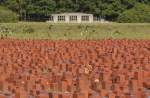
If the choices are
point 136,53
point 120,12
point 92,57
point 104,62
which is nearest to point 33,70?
point 104,62

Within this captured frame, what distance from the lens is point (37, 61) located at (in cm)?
1030

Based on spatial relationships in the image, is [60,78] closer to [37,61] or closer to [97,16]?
[37,61]

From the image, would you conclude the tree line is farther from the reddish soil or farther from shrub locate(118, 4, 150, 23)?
the reddish soil

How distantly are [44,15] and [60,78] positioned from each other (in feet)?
225

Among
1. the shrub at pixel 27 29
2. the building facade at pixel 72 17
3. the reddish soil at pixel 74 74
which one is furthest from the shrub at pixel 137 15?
the reddish soil at pixel 74 74

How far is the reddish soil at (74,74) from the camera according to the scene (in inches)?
259

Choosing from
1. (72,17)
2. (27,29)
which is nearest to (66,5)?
(72,17)

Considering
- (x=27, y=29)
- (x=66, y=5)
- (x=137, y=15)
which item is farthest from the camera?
(x=66, y=5)

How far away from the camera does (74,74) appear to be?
27.8ft

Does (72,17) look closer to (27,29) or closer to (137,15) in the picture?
(137,15)

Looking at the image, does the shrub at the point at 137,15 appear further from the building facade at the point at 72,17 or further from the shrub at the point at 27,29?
the shrub at the point at 27,29

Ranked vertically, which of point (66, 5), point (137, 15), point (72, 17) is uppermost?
point (137, 15)

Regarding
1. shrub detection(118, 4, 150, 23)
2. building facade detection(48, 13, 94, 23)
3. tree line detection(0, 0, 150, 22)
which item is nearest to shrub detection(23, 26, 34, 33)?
shrub detection(118, 4, 150, 23)

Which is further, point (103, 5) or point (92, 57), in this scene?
point (103, 5)
